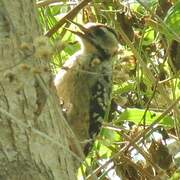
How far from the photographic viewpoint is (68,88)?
4.01 meters

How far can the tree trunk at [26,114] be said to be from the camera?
1.95 metres

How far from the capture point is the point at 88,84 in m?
4.11

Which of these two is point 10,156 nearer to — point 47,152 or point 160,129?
point 47,152

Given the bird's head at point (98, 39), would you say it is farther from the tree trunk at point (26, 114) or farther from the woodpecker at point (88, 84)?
the tree trunk at point (26, 114)

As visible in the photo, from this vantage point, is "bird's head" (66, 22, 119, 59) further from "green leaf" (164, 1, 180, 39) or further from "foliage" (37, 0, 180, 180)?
"green leaf" (164, 1, 180, 39)

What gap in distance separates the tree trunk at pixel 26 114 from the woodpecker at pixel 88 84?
62.7 inches

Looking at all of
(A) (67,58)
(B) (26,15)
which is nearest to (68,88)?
(A) (67,58)

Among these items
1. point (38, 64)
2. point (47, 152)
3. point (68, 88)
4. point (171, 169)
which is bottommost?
point (171, 169)

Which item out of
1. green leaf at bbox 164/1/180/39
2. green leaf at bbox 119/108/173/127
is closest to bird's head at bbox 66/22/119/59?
green leaf at bbox 119/108/173/127

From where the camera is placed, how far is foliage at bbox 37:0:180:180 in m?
3.27

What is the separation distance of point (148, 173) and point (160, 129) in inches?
13.5

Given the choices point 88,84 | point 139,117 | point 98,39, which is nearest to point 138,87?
point 139,117

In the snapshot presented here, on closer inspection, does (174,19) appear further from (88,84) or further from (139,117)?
(88,84)

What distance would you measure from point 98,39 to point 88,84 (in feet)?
0.99
